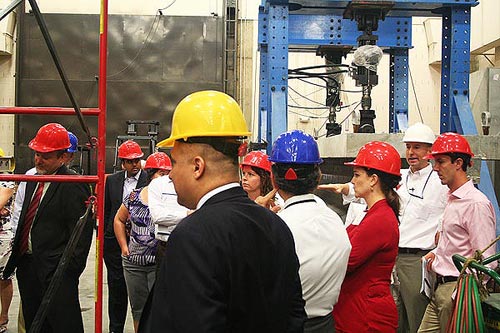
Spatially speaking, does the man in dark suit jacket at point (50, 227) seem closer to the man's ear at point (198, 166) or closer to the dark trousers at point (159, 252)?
the dark trousers at point (159, 252)

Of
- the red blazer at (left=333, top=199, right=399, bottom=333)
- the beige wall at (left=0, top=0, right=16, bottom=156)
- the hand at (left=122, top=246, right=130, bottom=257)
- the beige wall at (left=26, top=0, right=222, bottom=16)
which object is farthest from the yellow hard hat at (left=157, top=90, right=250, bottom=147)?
the beige wall at (left=0, top=0, right=16, bottom=156)

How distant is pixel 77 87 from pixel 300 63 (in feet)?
17.4

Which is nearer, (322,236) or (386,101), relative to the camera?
(322,236)

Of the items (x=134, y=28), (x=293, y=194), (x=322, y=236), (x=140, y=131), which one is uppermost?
(x=134, y=28)

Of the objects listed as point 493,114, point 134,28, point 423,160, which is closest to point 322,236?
point 423,160

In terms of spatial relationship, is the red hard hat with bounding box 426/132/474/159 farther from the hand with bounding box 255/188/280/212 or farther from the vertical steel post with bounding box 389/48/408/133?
the vertical steel post with bounding box 389/48/408/133

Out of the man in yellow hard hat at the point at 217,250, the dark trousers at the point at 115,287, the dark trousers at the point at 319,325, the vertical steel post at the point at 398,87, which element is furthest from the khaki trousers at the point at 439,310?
the vertical steel post at the point at 398,87

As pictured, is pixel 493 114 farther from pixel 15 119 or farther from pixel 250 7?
pixel 15 119

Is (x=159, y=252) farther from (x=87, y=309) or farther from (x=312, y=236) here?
(x=87, y=309)

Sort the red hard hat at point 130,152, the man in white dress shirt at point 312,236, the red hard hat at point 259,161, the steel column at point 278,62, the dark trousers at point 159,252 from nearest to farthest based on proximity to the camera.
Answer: the man in white dress shirt at point 312,236 < the red hard hat at point 259,161 < the dark trousers at point 159,252 < the steel column at point 278,62 < the red hard hat at point 130,152

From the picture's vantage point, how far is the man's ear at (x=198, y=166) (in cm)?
167

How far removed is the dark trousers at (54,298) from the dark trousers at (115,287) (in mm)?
1671

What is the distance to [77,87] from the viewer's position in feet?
44.8

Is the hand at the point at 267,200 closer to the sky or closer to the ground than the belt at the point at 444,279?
closer to the sky
